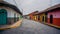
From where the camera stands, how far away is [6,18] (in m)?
22.2

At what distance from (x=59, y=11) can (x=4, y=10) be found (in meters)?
9.08

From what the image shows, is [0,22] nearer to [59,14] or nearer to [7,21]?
[7,21]

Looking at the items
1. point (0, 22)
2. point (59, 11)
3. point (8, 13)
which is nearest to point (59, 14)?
point (59, 11)

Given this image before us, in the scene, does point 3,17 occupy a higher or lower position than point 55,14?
Answer: lower

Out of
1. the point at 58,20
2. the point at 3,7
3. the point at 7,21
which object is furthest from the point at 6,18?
the point at 58,20

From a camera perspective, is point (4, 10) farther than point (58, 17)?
No

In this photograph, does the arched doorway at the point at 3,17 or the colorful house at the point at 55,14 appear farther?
the colorful house at the point at 55,14

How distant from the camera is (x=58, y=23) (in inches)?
912

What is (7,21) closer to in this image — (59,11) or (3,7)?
(3,7)

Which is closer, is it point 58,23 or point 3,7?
point 3,7

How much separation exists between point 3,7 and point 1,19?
2051mm

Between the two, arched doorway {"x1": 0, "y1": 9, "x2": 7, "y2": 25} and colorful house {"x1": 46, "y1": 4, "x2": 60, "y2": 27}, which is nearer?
arched doorway {"x1": 0, "y1": 9, "x2": 7, "y2": 25}

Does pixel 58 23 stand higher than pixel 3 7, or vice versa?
pixel 3 7

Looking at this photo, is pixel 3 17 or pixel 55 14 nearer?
pixel 3 17
